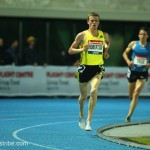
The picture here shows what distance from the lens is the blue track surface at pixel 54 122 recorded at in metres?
9.88

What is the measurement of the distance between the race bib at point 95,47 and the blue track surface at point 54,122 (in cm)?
164

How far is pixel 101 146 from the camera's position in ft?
32.0

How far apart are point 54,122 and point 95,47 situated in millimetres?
2715

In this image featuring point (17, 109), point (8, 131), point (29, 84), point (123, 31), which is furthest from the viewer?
point (123, 31)

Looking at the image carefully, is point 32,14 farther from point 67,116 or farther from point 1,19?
point 67,116

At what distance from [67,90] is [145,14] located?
21.9 ft

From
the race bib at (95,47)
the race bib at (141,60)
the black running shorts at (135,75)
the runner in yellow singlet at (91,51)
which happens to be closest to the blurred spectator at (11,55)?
the black running shorts at (135,75)

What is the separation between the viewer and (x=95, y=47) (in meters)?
11.9

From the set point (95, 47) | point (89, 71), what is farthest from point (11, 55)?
point (95, 47)

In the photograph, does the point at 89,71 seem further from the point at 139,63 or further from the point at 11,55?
the point at 11,55

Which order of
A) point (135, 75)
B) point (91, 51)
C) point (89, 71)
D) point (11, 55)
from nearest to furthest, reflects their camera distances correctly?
point (91, 51)
point (89, 71)
point (135, 75)
point (11, 55)

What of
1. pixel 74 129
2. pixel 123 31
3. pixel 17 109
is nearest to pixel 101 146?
pixel 74 129

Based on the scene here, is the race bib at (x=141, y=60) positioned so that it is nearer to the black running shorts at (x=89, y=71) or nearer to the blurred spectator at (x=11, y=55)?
the black running shorts at (x=89, y=71)

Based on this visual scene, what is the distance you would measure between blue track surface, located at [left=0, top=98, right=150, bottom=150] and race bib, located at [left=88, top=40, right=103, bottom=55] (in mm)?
1644
